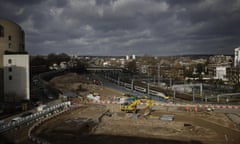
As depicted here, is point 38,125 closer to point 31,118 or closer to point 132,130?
point 31,118

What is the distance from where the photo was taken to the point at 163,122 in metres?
24.7

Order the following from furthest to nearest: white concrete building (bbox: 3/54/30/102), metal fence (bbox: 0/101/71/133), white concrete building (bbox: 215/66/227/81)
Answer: white concrete building (bbox: 215/66/227/81) → white concrete building (bbox: 3/54/30/102) → metal fence (bbox: 0/101/71/133)

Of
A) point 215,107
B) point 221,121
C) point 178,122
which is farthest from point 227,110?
point 178,122

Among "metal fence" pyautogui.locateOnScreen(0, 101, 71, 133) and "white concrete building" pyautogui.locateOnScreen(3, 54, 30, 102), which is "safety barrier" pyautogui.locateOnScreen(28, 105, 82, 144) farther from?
"white concrete building" pyautogui.locateOnScreen(3, 54, 30, 102)

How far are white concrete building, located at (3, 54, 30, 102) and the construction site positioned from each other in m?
12.8

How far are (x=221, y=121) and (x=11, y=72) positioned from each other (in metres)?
34.5

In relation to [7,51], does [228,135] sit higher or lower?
lower

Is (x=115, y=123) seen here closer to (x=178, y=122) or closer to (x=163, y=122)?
(x=163, y=122)

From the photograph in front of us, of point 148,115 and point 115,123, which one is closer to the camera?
point 115,123

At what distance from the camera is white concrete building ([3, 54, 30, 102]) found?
3675 cm

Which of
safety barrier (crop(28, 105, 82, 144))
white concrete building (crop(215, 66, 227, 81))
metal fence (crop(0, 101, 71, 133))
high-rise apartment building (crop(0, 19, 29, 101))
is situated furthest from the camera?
white concrete building (crop(215, 66, 227, 81))

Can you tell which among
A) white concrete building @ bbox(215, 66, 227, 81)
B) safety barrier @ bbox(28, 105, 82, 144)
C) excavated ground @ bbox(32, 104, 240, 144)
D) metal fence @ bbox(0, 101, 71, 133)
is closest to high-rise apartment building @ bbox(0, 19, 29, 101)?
metal fence @ bbox(0, 101, 71, 133)

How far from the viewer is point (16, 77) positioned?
122 feet

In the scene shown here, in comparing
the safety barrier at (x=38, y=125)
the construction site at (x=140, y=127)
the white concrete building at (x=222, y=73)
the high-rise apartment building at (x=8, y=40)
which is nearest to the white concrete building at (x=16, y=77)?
the high-rise apartment building at (x=8, y=40)
